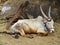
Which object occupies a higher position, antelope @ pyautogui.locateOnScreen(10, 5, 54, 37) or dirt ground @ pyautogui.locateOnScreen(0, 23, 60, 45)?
antelope @ pyautogui.locateOnScreen(10, 5, 54, 37)

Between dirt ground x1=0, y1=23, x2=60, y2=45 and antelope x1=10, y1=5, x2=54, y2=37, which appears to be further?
antelope x1=10, y1=5, x2=54, y2=37

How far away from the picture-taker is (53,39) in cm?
604

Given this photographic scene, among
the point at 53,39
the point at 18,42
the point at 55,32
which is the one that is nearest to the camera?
the point at 18,42

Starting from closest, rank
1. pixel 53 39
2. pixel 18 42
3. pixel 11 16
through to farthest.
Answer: pixel 18 42, pixel 53 39, pixel 11 16

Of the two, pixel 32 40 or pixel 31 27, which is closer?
pixel 32 40

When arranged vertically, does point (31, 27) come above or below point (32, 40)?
above

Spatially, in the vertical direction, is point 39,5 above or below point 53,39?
above

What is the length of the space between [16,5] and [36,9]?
72 centimetres

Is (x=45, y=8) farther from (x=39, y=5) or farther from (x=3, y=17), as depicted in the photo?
(x=3, y=17)

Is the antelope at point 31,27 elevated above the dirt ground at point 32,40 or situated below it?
above

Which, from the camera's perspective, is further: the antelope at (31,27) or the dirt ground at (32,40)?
the antelope at (31,27)

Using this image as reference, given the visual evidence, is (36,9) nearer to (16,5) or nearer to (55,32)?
(16,5)

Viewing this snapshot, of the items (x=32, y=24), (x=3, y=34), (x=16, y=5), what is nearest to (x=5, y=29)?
(x=3, y=34)

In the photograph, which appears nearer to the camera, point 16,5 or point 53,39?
point 53,39
